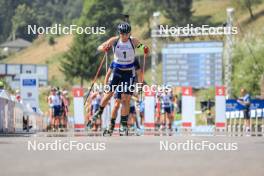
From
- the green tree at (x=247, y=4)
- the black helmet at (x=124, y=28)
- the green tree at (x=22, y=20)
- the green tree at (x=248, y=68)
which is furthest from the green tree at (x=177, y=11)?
the black helmet at (x=124, y=28)

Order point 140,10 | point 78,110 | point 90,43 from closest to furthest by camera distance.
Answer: point 78,110 → point 90,43 → point 140,10

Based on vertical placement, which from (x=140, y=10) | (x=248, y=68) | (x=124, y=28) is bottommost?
(x=124, y=28)

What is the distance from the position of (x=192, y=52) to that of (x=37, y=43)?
34.9m

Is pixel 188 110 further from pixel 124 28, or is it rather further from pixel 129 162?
pixel 129 162

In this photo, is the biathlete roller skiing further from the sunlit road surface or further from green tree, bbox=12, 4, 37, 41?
green tree, bbox=12, 4, 37, 41

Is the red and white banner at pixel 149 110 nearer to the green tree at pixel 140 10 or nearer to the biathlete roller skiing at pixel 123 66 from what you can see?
the biathlete roller skiing at pixel 123 66

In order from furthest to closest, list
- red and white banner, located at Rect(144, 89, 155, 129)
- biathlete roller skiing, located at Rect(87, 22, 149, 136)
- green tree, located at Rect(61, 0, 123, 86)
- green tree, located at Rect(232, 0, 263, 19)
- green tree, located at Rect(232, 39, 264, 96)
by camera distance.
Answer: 1. green tree, located at Rect(232, 0, 263, 19)
2. green tree, located at Rect(232, 39, 264, 96)
3. green tree, located at Rect(61, 0, 123, 86)
4. red and white banner, located at Rect(144, 89, 155, 129)
5. biathlete roller skiing, located at Rect(87, 22, 149, 136)

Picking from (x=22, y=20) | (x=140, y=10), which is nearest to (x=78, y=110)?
(x=22, y=20)

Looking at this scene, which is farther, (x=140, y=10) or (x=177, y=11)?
(x=177, y=11)

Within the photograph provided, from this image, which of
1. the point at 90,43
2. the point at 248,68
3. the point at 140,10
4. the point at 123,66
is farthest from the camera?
the point at 140,10

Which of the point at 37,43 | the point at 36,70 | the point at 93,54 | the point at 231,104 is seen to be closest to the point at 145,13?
the point at 37,43

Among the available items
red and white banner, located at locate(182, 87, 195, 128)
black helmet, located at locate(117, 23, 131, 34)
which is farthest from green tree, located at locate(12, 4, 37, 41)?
black helmet, located at locate(117, 23, 131, 34)

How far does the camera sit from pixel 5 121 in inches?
765

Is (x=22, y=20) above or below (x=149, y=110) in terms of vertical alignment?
above
